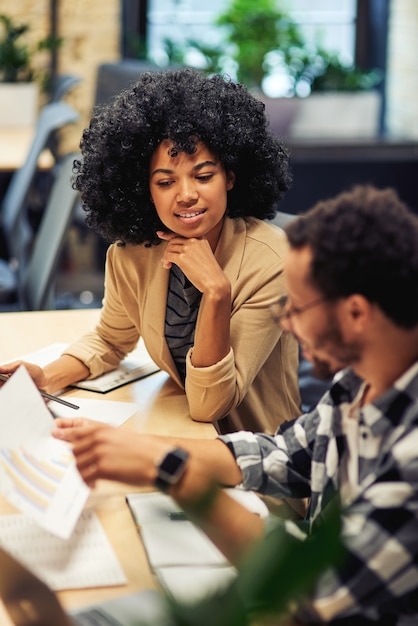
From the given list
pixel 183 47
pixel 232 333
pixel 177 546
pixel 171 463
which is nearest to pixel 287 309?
pixel 171 463

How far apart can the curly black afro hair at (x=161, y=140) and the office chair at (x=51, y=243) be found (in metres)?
0.73

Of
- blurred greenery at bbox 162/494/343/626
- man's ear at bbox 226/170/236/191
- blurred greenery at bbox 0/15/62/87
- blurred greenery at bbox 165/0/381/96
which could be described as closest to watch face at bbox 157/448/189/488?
blurred greenery at bbox 162/494/343/626

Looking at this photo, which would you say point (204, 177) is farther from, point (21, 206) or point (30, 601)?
point (21, 206)

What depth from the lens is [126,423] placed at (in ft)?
5.42

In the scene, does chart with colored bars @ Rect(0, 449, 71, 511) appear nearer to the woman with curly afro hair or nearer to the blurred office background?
the woman with curly afro hair

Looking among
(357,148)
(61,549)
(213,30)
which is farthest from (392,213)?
(213,30)

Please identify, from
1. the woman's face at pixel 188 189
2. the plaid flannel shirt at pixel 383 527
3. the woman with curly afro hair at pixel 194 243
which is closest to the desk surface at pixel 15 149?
the woman with curly afro hair at pixel 194 243

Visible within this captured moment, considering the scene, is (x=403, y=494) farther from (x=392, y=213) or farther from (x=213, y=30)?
(x=213, y=30)

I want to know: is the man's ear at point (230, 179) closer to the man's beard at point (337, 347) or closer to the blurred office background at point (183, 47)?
the man's beard at point (337, 347)

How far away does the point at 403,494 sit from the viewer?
0.98 metres

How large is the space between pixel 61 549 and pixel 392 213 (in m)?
0.62

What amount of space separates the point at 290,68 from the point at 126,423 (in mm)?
3822

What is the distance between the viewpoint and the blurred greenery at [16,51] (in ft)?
16.5

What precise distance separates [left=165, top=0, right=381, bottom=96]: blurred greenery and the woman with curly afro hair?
3.36 m
